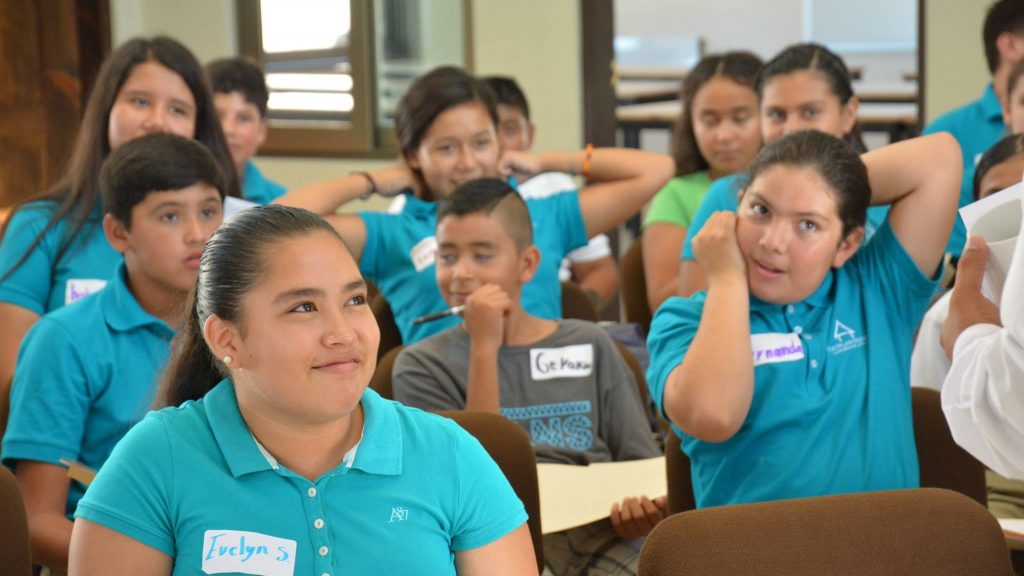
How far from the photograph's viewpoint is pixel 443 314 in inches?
117

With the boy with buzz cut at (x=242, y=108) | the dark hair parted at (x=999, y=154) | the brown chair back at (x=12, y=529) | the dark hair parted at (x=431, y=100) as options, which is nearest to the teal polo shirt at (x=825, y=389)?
the dark hair parted at (x=999, y=154)

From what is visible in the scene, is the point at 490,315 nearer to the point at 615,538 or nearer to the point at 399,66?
the point at 615,538

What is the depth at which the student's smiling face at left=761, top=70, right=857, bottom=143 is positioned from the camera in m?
3.23

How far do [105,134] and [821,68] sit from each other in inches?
75.7

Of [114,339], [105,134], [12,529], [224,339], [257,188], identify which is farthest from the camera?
[257,188]

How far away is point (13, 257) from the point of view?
9.64 ft

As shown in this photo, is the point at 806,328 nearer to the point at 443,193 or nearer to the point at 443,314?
the point at 443,314

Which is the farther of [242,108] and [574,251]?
[574,251]

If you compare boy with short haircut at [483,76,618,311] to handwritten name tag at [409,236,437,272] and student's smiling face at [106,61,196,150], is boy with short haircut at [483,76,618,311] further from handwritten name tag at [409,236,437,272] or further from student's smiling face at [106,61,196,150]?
student's smiling face at [106,61,196,150]

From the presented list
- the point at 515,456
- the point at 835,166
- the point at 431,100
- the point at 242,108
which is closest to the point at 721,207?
the point at 835,166

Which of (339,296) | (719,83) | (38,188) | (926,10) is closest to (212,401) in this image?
(339,296)

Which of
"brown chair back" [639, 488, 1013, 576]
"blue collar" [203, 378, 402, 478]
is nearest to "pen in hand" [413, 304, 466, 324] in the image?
"blue collar" [203, 378, 402, 478]

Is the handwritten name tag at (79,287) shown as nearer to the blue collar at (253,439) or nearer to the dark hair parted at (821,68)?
the blue collar at (253,439)

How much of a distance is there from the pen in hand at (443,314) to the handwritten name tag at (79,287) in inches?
30.5
